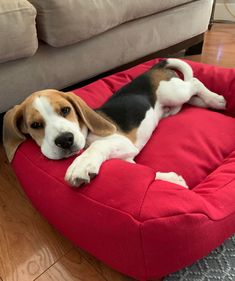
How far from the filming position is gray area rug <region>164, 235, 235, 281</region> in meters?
1.36

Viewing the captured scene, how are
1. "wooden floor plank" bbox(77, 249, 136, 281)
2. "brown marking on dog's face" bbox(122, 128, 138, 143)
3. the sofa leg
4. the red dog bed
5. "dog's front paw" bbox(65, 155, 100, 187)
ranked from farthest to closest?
the sofa leg → "brown marking on dog's face" bbox(122, 128, 138, 143) → "wooden floor plank" bbox(77, 249, 136, 281) → "dog's front paw" bbox(65, 155, 100, 187) → the red dog bed

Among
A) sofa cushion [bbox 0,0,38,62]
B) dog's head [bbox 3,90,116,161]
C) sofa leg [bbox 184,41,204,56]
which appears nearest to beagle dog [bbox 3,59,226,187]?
dog's head [bbox 3,90,116,161]

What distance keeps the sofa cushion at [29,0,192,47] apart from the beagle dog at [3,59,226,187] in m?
0.48

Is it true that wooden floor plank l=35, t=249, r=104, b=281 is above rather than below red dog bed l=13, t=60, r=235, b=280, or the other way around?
below

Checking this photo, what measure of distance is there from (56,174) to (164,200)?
0.45m

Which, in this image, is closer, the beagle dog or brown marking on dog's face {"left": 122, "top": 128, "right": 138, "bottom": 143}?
the beagle dog

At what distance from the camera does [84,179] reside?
128cm

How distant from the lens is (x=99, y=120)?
157 cm

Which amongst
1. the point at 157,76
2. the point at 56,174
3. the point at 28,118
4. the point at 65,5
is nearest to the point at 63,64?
the point at 65,5

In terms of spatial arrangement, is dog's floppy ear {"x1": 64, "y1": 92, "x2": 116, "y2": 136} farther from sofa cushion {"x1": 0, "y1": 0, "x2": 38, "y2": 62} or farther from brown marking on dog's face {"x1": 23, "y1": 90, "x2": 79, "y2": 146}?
sofa cushion {"x1": 0, "y1": 0, "x2": 38, "y2": 62}

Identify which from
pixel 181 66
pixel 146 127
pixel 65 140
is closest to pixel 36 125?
pixel 65 140

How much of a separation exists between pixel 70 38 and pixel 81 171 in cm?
108

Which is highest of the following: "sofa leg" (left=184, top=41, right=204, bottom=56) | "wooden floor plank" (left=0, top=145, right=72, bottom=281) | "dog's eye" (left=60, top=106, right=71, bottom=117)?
"dog's eye" (left=60, top=106, right=71, bottom=117)

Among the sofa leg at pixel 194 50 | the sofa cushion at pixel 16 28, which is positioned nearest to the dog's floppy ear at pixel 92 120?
the sofa cushion at pixel 16 28
